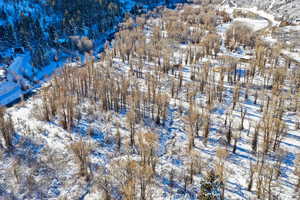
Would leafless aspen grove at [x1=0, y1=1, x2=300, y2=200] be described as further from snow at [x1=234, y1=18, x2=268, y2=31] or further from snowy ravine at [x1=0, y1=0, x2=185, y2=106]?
snow at [x1=234, y1=18, x2=268, y2=31]

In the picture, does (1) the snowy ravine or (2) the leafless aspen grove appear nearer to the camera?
(2) the leafless aspen grove

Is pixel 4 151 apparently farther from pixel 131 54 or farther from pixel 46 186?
pixel 131 54

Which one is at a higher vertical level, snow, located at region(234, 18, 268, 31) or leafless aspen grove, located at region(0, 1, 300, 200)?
snow, located at region(234, 18, 268, 31)

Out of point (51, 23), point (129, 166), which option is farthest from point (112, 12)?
point (129, 166)

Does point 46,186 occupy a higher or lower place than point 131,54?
lower

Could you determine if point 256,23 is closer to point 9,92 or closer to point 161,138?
point 161,138

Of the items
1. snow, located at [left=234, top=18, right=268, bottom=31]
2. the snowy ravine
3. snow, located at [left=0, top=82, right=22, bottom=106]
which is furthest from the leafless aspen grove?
snow, located at [left=234, top=18, right=268, bottom=31]

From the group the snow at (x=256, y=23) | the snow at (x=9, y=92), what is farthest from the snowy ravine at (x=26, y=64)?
the snow at (x=256, y=23)

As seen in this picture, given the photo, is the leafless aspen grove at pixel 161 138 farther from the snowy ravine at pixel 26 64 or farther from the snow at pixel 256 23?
the snow at pixel 256 23
